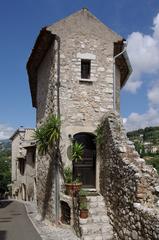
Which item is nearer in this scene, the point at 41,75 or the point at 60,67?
the point at 60,67

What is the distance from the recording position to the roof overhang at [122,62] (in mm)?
A: 14368

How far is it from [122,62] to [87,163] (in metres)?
5.18

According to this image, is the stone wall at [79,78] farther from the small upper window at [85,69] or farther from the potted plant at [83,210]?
the potted plant at [83,210]

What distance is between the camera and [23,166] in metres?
35.7

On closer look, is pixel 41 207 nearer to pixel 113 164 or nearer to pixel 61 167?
pixel 61 167

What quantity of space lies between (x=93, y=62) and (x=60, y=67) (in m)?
1.45

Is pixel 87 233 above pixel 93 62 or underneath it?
underneath

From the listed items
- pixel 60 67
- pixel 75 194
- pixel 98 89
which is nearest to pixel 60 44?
pixel 60 67

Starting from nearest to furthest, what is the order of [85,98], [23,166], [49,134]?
[49,134], [85,98], [23,166]

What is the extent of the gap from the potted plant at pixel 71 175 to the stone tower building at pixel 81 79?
→ 0.30 metres

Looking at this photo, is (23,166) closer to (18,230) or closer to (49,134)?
(18,230)

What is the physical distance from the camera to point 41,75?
16.5 meters

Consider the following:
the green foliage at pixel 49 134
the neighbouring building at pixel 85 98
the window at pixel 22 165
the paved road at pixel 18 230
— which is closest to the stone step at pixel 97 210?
the neighbouring building at pixel 85 98

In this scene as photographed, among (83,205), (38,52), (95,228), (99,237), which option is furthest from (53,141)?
(38,52)
